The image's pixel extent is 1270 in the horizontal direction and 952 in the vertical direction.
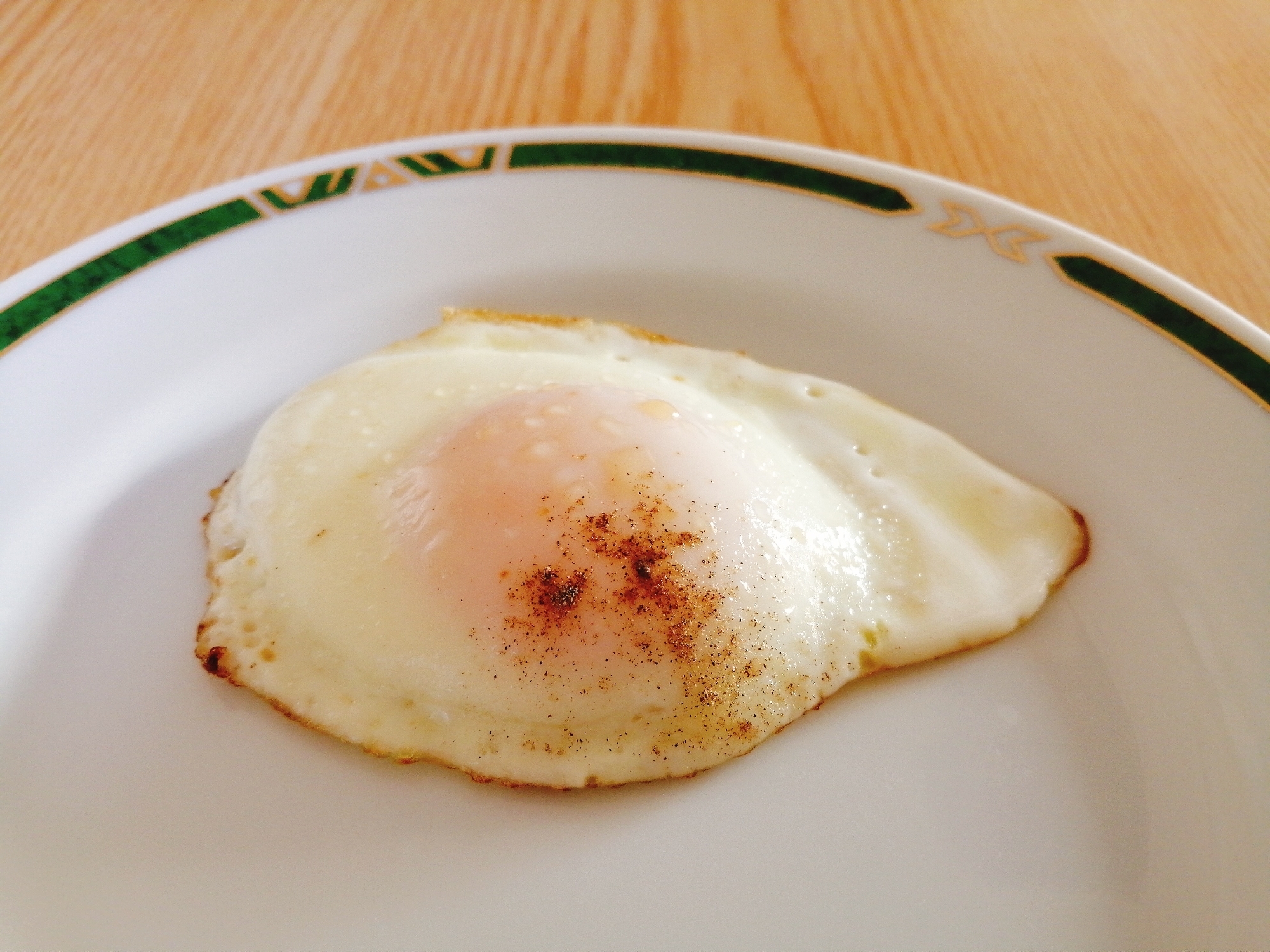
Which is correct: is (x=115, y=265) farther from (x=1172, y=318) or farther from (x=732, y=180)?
(x=1172, y=318)

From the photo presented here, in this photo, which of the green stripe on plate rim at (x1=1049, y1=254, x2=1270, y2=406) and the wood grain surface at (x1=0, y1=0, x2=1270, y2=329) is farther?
the wood grain surface at (x1=0, y1=0, x2=1270, y2=329)

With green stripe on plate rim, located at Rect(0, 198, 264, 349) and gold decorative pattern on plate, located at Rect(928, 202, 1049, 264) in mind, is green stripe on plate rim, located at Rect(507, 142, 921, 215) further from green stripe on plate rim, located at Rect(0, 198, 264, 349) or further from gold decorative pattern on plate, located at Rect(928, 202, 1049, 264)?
green stripe on plate rim, located at Rect(0, 198, 264, 349)

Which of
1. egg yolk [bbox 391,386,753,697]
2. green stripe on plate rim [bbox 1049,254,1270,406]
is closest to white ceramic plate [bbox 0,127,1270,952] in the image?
green stripe on plate rim [bbox 1049,254,1270,406]

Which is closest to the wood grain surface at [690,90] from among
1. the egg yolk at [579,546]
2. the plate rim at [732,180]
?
the plate rim at [732,180]

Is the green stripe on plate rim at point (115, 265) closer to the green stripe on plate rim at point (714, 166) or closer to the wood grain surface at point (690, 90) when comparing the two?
the wood grain surface at point (690, 90)

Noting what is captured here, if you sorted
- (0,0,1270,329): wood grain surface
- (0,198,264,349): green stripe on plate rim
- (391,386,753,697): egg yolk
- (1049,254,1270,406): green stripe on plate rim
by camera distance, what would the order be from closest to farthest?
(391,386,753,697): egg yolk → (1049,254,1270,406): green stripe on plate rim → (0,198,264,349): green stripe on plate rim → (0,0,1270,329): wood grain surface

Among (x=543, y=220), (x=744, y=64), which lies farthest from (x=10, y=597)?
(x=744, y=64)

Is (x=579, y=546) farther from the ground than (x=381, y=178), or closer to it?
closer to it

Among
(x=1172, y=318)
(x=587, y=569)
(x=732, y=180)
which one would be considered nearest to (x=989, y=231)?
(x=1172, y=318)
